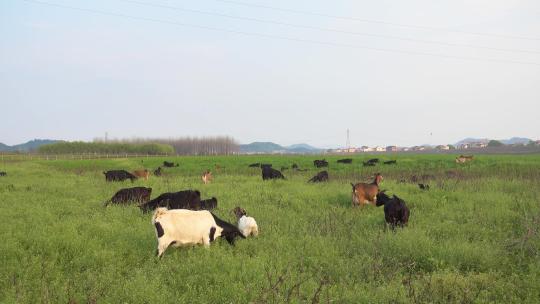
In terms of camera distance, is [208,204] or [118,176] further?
[118,176]

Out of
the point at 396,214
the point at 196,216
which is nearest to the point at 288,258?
the point at 196,216

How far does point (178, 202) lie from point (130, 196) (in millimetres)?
2494

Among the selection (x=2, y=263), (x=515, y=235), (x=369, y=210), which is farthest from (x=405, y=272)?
(x=2, y=263)

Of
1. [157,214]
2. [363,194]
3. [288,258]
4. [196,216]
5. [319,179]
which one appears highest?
[157,214]

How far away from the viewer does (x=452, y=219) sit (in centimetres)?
980

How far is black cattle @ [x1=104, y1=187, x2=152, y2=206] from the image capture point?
11.9 metres

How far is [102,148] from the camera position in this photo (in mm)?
92188

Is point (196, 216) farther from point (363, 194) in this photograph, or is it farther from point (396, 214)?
point (363, 194)

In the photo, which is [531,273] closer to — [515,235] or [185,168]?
[515,235]

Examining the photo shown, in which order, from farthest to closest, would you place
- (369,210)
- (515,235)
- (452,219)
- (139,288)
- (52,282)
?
(369,210)
(452,219)
(515,235)
(52,282)
(139,288)

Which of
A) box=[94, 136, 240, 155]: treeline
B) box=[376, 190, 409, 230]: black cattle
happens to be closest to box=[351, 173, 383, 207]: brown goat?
box=[376, 190, 409, 230]: black cattle

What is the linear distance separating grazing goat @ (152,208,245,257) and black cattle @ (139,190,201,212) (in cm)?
292

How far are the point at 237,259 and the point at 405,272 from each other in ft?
8.84

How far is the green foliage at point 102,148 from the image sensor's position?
9025cm
